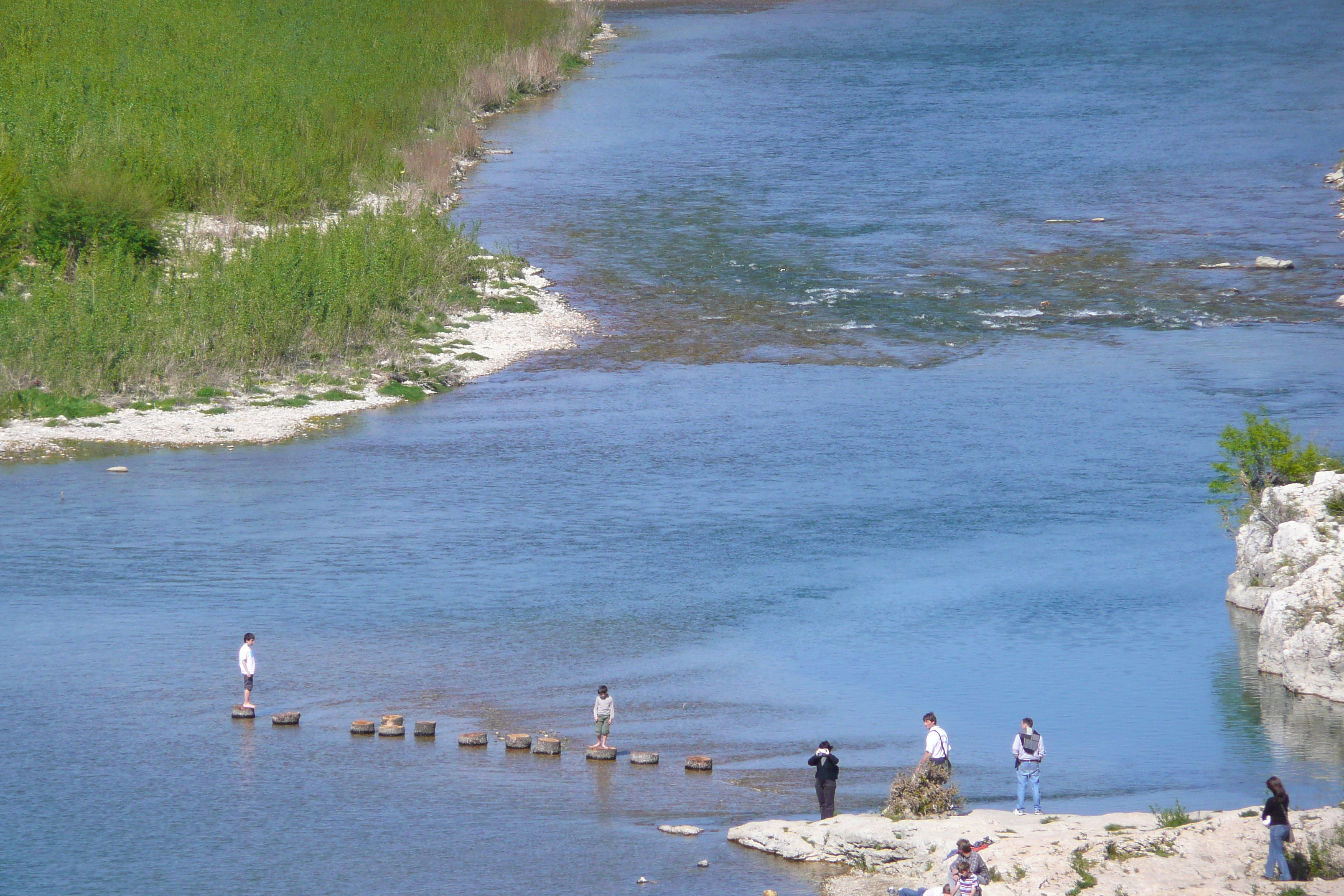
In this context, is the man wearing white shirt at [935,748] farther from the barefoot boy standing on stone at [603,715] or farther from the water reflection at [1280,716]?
the water reflection at [1280,716]

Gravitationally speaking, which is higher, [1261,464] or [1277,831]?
[1261,464]

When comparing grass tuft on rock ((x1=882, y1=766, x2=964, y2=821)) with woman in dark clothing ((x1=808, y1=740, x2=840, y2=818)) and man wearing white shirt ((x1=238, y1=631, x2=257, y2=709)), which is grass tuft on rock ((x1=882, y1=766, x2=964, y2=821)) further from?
man wearing white shirt ((x1=238, y1=631, x2=257, y2=709))

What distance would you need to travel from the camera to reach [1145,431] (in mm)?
52219

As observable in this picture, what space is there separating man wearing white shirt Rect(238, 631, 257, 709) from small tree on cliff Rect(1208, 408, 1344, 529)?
75.2ft

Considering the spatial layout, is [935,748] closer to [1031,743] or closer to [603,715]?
[1031,743]

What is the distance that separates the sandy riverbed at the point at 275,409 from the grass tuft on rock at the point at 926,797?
1216 inches

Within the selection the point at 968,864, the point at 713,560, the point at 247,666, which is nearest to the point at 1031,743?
the point at 968,864

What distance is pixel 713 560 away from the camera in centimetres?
4097

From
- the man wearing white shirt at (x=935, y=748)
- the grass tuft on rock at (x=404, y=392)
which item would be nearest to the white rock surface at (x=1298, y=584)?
the man wearing white shirt at (x=935, y=748)

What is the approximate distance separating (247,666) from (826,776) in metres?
10.7

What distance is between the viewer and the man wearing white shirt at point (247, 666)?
29562 millimetres

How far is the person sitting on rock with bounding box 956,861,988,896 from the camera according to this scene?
20.8m

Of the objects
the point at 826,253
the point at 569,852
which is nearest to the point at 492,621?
the point at 569,852

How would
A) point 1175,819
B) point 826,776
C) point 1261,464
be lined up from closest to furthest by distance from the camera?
point 1175,819, point 826,776, point 1261,464
